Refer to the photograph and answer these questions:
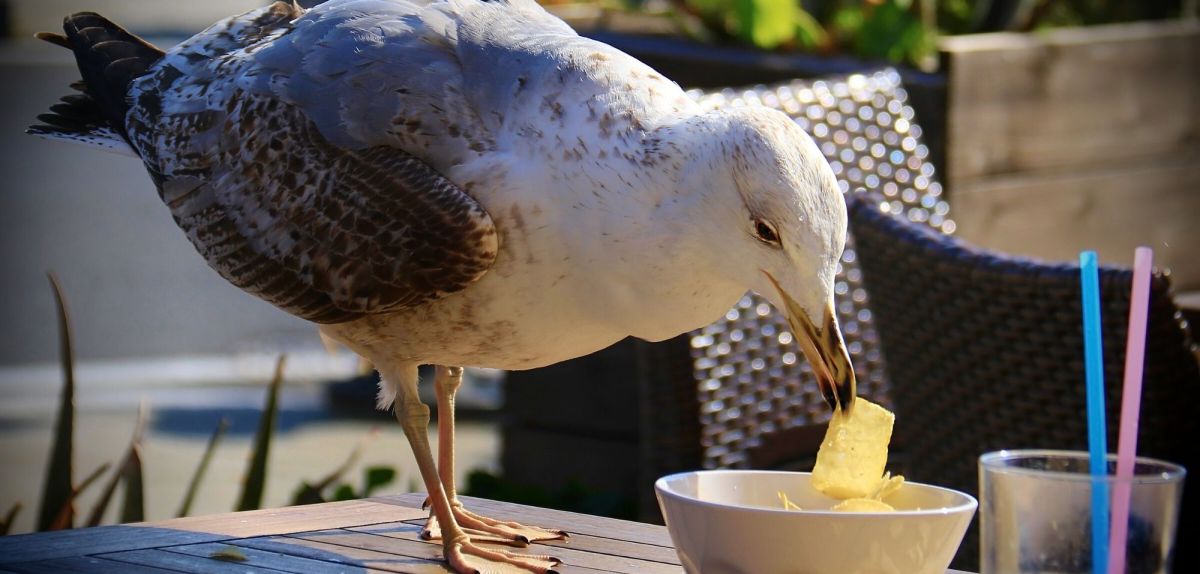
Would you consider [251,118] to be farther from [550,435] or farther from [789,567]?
[550,435]

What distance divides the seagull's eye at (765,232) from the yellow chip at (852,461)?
19 cm

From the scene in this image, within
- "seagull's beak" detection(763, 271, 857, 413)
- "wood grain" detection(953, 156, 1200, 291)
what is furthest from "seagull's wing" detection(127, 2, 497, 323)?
"wood grain" detection(953, 156, 1200, 291)

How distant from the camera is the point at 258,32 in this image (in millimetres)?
2080

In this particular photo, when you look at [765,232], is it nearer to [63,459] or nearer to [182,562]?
[182,562]

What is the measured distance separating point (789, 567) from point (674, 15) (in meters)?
3.37

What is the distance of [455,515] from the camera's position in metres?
1.94

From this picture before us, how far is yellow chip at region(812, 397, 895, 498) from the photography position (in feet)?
4.75

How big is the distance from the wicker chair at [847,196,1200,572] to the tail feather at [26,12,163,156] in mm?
1203

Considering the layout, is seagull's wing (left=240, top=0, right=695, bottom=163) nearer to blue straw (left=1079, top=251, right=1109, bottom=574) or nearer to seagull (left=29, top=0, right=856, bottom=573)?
seagull (left=29, top=0, right=856, bottom=573)


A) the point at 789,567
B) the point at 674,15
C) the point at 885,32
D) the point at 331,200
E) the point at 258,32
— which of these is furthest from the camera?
the point at 674,15

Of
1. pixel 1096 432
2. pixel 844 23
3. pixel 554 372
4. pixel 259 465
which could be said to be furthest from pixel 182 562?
pixel 844 23

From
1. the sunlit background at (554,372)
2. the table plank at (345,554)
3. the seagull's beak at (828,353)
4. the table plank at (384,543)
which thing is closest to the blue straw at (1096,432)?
the seagull's beak at (828,353)

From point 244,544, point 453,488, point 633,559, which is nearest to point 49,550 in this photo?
point 244,544

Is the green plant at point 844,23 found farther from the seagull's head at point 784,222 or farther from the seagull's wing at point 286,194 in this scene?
the seagull's head at point 784,222
